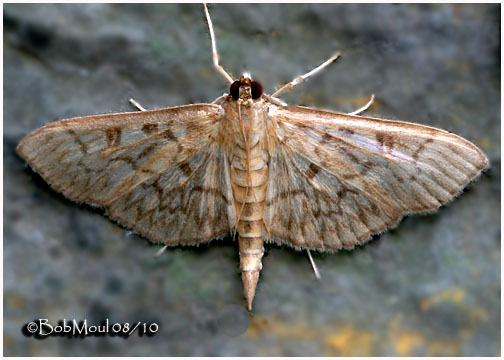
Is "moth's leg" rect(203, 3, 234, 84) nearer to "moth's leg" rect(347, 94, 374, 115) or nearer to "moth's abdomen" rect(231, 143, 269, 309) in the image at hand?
"moth's abdomen" rect(231, 143, 269, 309)

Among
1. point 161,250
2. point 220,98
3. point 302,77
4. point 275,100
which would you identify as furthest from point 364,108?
point 161,250

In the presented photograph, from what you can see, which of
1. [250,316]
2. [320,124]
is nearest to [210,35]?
[320,124]

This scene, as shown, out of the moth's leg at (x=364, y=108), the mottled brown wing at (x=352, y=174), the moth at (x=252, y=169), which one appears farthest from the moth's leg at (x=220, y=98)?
the moth's leg at (x=364, y=108)

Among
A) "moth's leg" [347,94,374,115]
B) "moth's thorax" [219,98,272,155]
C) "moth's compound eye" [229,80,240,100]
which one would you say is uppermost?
"moth's compound eye" [229,80,240,100]

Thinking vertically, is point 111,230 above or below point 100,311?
above

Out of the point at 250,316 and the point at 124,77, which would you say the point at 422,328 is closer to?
the point at 250,316

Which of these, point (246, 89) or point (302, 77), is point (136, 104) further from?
point (302, 77)

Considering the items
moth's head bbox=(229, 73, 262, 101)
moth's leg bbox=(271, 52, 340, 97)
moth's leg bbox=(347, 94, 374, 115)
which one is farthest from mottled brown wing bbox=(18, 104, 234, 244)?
moth's leg bbox=(347, 94, 374, 115)
